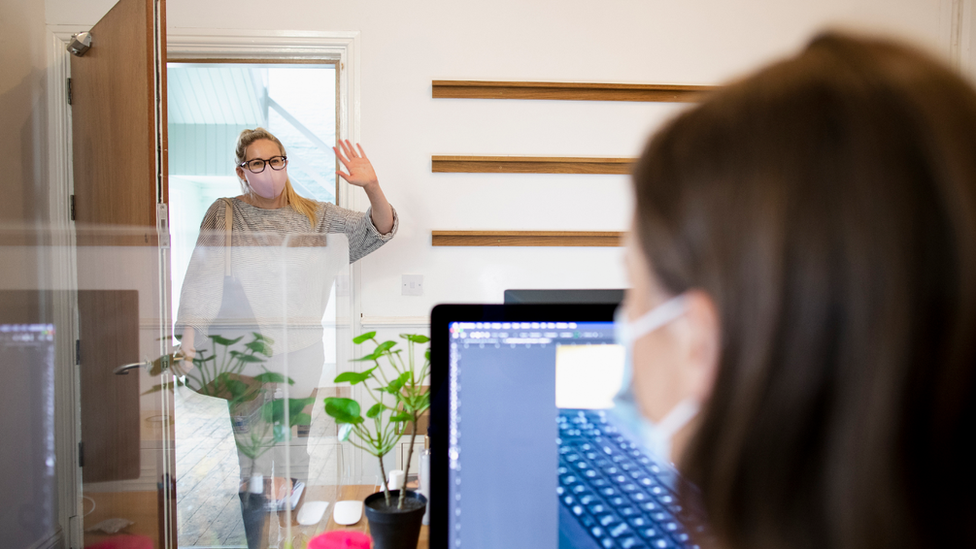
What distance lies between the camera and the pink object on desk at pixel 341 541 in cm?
72

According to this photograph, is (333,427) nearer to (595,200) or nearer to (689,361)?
(595,200)

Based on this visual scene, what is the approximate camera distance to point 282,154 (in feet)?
7.13

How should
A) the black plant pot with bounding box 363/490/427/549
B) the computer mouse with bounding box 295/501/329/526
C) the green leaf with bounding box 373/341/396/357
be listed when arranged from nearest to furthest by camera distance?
the black plant pot with bounding box 363/490/427/549 < the green leaf with bounding box 373/341/396/357 < the computer mouse with bounding box 295/501/329/526

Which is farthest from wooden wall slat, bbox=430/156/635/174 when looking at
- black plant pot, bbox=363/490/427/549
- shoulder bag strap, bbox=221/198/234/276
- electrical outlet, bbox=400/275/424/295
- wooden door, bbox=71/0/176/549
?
black plant pot, bbox=363/490/427/549

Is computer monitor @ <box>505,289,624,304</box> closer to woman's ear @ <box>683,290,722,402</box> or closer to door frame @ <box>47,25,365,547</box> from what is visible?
woman's ear @ <box>683,290,722,402</box>

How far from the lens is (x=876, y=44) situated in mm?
258

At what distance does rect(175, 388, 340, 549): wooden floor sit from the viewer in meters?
2.02

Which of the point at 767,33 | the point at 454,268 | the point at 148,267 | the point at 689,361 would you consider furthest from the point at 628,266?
the point at 767,33

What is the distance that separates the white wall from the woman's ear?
2.16 m

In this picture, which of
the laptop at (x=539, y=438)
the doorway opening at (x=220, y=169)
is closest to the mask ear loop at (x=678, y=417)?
the laptop at (x=539, y=438)

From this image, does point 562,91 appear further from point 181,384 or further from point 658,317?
point 658,317

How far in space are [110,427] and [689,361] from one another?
7.88 ft

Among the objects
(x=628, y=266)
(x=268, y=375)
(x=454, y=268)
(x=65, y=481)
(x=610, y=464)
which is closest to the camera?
(x=628, y=266)

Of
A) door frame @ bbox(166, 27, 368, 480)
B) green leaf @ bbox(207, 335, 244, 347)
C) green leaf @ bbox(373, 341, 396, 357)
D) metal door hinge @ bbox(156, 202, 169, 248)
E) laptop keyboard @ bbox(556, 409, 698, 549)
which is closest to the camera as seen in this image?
laptop keyboard @ bbox(556, 409, 698, 549)
